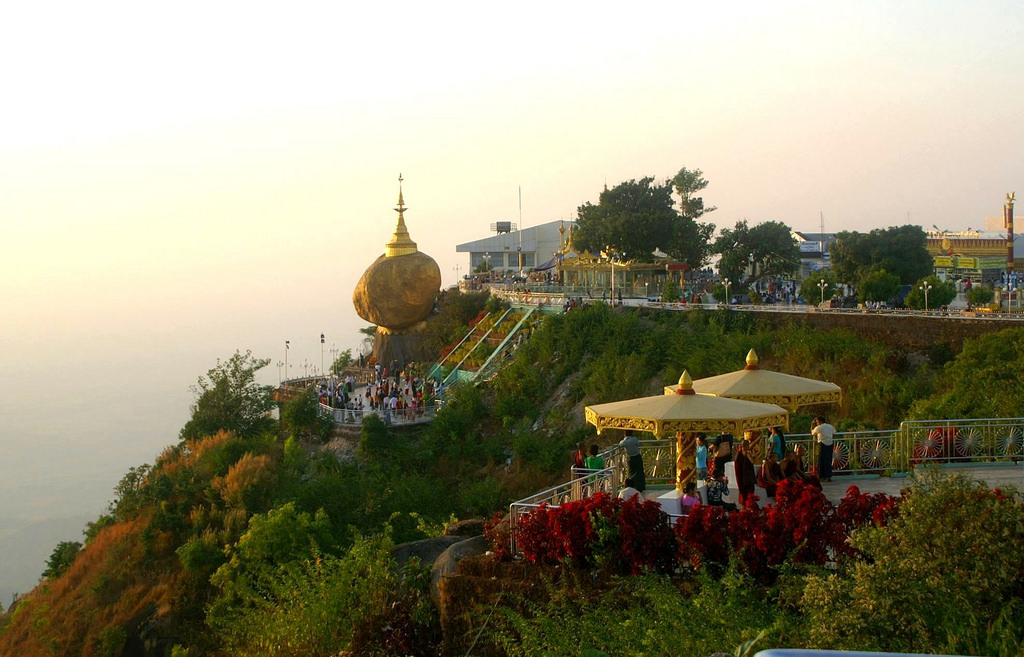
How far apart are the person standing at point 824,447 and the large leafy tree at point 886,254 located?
29.2 metres

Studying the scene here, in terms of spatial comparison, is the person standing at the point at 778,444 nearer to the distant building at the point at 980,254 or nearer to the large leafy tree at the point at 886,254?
the large leafy tree at the point at 886,254

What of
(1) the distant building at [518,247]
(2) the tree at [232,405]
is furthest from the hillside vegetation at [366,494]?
(1) the distant building at [518,247]

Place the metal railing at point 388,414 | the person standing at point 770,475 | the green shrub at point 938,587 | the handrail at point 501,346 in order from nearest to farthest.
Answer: the green shrub at point 938,587
the person standing at point 770,475
the metal railing at point 388,414
the handrail at point 501,346

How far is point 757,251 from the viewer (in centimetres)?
4509

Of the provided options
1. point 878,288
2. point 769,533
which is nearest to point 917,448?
point 769,533

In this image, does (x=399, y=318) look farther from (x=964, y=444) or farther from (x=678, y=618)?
(x=678, y=618)

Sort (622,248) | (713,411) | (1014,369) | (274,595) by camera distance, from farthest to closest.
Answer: (622,248) → (1014,369) → (274,595) → (713,411)

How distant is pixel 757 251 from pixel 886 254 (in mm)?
5658

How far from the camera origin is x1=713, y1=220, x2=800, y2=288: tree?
1762 inches

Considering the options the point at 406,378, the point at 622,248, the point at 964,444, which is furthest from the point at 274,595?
the point at 622,248

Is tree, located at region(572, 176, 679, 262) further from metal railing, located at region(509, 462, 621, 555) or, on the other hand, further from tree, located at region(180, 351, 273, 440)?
metal railing, located at region(509, 462, 621, 555)

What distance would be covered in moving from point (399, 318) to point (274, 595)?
2486 cm

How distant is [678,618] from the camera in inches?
334

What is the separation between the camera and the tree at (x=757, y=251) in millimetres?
44750
